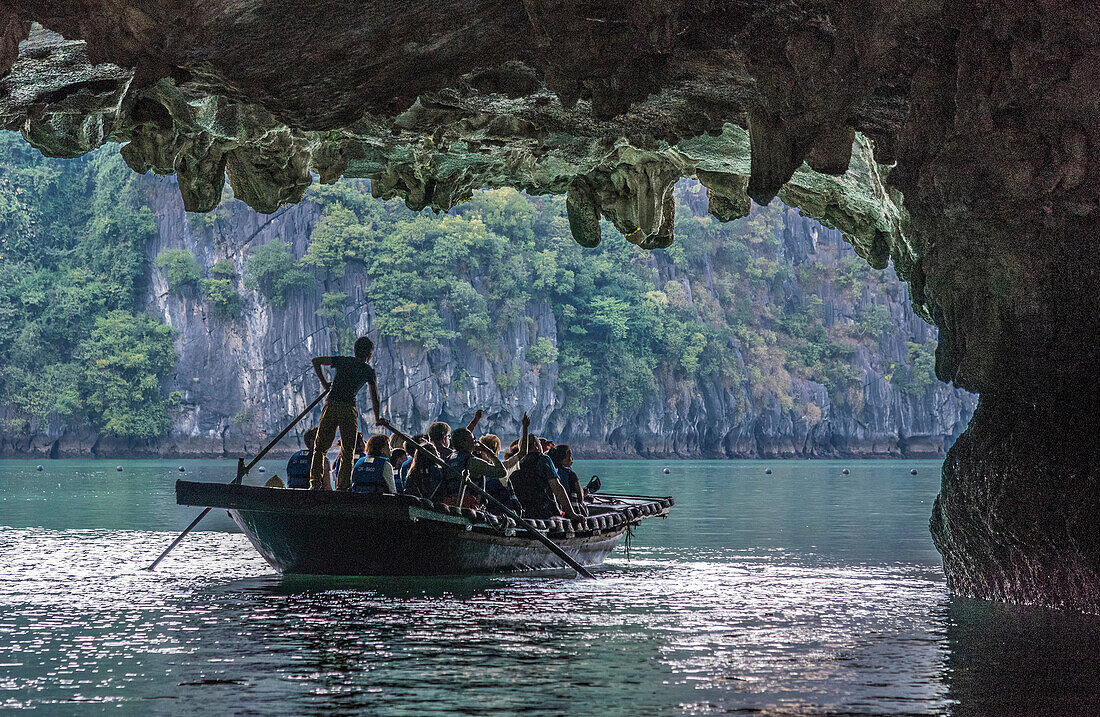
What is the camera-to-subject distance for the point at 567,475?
13.6 meters

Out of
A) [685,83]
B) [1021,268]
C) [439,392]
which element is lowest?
Answer: [1021,268]

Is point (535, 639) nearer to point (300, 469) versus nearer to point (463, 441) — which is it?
point (463, 441)

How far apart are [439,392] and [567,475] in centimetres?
4206

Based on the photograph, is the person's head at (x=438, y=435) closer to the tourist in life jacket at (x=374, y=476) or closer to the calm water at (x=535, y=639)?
the tourist in life jacket at (x=374, y=476)

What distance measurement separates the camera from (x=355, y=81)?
29.1 feet

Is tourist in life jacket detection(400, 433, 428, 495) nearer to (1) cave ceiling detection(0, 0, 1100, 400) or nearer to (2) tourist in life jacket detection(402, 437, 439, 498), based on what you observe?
(2) tourist in life jacket detection(402, 437, 439, 498)

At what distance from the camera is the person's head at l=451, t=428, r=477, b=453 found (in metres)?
11.9

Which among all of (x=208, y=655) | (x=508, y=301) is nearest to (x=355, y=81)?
(x=208, y=655)

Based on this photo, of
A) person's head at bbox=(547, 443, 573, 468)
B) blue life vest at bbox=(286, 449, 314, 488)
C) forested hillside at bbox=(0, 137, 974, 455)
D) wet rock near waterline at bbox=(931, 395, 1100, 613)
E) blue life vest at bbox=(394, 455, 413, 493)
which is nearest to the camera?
wet rock near waterline at bbox=(931, 395, 1100, 613)

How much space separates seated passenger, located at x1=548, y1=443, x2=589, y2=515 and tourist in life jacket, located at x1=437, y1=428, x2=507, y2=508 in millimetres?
1133

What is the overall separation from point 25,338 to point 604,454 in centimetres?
2680

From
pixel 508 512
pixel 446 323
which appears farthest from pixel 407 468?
pixel 446 323

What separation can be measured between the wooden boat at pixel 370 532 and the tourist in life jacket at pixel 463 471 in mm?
349

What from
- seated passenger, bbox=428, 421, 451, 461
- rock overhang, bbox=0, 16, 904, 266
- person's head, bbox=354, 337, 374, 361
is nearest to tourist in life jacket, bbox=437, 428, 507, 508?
seated passenger, bbox=428, 421, 451, 461
